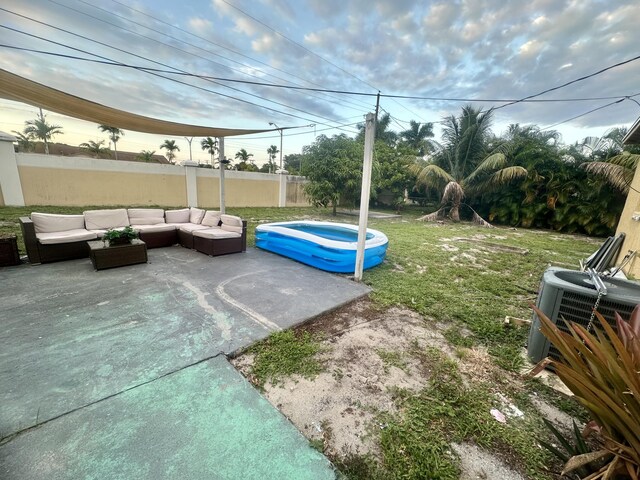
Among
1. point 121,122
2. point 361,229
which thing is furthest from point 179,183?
point 361,229

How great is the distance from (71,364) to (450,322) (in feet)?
13.0

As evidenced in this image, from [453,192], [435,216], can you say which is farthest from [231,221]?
[453,192]

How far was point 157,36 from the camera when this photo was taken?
663 cm

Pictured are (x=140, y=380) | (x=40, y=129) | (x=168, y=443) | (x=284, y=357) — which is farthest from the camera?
(x=40, y=129)

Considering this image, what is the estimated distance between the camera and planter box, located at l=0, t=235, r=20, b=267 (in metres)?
4.06

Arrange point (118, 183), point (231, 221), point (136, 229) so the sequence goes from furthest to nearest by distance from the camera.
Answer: point (118, 183) → point (231, 221) → point (136, 229)

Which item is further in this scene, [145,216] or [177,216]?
[177,216]

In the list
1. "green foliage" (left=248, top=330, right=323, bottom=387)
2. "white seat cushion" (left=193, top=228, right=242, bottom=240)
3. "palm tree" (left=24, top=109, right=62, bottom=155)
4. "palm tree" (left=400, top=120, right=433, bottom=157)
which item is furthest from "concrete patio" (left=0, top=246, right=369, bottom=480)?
"palm tree" (left=24, top=109, right=62, bottom=155)

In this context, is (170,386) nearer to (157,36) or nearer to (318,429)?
(318,429)

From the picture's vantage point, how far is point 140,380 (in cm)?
200

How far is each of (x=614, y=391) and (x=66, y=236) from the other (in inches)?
268

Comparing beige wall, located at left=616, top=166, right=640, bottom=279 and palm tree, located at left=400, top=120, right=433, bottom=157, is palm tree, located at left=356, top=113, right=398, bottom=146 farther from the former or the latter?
beige wall, located at left=616, top=166, right=640, bottom=279

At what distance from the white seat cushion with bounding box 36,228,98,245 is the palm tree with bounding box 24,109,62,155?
29.3m

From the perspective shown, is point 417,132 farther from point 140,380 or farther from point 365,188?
point 140,380
